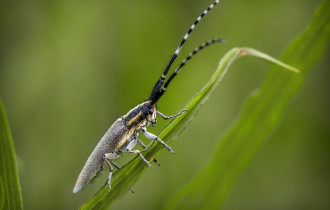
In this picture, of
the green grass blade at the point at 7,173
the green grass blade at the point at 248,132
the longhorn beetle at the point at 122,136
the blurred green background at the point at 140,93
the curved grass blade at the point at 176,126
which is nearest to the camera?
the green grass blade at the point at 7,173

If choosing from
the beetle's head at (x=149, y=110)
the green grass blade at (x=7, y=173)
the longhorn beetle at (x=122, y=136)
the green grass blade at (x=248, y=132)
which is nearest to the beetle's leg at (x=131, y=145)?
the longhorn beetle at (x=122, y=136)

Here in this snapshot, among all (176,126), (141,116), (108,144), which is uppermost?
(176,126)

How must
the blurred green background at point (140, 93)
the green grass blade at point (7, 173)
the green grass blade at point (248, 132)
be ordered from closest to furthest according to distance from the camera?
the green grass blade at point (7, 173), the green grass blade at point (248, 132), the blurred green background at point (140, 93)

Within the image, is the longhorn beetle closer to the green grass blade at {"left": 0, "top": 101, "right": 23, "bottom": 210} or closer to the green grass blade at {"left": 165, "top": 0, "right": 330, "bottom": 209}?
the green grass blade at {"left": 165, "top": 0, "right": 330, "bottom": 209}

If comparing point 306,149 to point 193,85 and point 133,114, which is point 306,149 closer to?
point 193,85

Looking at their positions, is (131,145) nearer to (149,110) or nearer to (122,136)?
(122,136)

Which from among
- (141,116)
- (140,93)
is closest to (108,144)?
(141,116)

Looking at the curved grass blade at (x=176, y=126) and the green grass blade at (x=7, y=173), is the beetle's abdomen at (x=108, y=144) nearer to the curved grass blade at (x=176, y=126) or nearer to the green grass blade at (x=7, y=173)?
the curved grass blade at (x=176, y=126)
